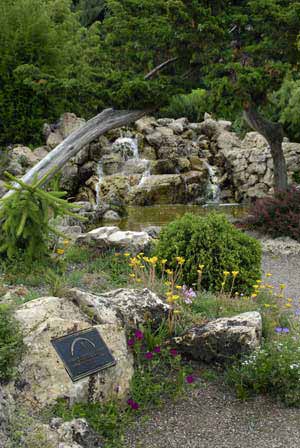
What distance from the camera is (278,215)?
9.65m

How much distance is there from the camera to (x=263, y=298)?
18.6 ft

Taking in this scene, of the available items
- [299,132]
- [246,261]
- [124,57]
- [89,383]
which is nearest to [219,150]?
[299,132]

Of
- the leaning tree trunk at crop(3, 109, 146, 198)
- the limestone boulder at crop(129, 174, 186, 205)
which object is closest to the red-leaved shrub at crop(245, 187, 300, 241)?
the leaning tree trunk at crop(3, 109, 146, 198)

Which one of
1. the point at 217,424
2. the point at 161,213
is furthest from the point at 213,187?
the point at 217,424

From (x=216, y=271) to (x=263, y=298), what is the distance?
55 centimetres

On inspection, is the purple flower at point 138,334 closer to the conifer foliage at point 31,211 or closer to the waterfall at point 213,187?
the conifer foliage at point 31,211

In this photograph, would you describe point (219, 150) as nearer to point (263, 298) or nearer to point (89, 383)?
point (263, 298)

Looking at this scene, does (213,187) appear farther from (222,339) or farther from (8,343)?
(8,343)

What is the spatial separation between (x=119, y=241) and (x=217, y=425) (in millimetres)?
3490

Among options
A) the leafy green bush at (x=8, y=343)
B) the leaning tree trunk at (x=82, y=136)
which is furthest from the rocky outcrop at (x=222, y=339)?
the leaning tree trunk at (x=82, y=136)

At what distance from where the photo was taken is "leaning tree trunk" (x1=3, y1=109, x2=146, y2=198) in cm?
929

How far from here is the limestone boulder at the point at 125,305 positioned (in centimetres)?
394

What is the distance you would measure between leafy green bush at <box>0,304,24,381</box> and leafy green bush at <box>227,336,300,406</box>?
4.90 feet

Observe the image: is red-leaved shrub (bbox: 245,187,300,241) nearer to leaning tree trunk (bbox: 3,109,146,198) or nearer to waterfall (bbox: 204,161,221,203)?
leaning tree trunk (bbox: 3,109,146,198)
